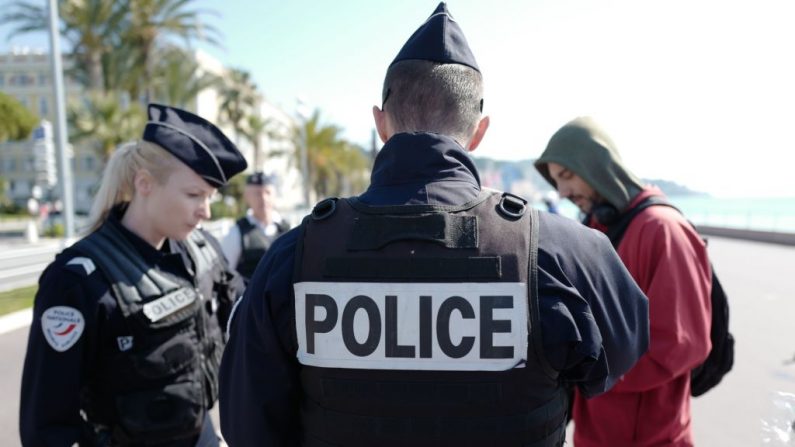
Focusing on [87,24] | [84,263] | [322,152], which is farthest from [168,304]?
[322,152]

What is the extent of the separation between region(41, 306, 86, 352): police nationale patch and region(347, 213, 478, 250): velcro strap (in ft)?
3.97

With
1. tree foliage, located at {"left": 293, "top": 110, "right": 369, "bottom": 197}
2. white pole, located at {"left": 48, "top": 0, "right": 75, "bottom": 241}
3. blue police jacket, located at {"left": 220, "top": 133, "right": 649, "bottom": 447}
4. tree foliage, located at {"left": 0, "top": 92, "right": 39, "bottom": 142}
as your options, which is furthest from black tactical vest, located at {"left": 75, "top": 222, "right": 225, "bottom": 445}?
tree foliage, located at {"left": 0, "top": 92, "right": 39, "bottom": 142}

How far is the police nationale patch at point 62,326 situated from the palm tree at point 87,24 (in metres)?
20.5

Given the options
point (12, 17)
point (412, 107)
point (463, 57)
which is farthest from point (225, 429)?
point (12, 17)

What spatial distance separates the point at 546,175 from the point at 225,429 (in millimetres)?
2046

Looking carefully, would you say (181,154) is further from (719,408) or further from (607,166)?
(719,408)

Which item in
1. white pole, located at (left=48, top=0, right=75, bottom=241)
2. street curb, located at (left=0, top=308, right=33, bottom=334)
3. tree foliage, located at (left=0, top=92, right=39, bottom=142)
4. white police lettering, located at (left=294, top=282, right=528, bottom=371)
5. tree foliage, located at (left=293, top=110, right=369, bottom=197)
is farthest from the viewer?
tree foliage, located at (left=0, top=92, right=39, bottom=142)

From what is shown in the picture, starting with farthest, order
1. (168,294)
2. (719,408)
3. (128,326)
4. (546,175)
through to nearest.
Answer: (719,408), (546,175), (168,294), (128,326)

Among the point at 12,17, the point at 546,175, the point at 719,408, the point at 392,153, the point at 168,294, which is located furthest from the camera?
the point at 12,17

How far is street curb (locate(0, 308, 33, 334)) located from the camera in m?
6.78

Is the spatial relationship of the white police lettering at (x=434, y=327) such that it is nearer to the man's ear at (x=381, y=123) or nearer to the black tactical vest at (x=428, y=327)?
the black tactical vest at (x=428, y=327)

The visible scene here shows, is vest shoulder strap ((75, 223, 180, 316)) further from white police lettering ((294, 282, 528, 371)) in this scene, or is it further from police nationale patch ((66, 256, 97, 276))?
white police lettering ((294, 282, 528, 371))

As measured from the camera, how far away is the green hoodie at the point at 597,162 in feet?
7.06

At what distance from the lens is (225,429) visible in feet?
4.29
